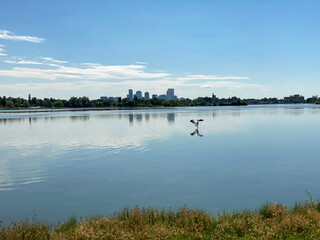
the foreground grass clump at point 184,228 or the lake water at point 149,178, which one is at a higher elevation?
the foreground grass clump at point 184,228

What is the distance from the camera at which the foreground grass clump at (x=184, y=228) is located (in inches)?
492

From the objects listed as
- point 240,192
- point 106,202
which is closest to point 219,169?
point 240,192

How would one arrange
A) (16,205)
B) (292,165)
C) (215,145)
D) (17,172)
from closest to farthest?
(16,205) → (17,172) → (292,165) → (215,145)

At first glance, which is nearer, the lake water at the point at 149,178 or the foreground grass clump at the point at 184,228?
the foreground grass clump at the point at 184,228

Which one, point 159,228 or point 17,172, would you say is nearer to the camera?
point 159,228

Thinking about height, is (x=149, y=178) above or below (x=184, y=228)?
below

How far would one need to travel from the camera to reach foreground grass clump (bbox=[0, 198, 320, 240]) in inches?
492

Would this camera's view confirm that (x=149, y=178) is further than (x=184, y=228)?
Yes

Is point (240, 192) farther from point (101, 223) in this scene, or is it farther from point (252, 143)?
point (252, 143)

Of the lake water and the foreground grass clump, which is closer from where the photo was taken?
the foreground grass clump

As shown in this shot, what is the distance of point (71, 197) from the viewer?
20453 mm

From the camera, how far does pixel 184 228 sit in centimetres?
1353

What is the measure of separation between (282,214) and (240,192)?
6244 mm

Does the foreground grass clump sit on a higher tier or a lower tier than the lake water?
higher
